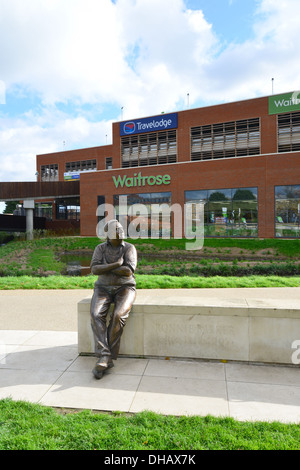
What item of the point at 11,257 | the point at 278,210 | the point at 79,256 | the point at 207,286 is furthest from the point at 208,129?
the point at 207,286

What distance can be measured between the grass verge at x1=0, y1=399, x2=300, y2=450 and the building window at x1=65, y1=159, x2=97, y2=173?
48634mm

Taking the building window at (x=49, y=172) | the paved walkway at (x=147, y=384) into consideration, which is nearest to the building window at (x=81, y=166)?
the building window at (x=49, y=172)

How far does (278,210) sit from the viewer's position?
27.5 m

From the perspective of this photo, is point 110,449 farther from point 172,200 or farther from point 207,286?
point 172,200

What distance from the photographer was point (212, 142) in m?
32.9

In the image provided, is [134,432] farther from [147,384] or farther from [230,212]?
[230,212]

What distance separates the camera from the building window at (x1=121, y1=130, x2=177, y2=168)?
34.8 m

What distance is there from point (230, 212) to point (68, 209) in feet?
83.0

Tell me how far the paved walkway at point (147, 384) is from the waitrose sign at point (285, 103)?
29136 millimetres

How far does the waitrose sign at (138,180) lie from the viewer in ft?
105

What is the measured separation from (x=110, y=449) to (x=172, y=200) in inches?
1160

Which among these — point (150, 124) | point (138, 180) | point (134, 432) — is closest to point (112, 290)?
point (134, 432)

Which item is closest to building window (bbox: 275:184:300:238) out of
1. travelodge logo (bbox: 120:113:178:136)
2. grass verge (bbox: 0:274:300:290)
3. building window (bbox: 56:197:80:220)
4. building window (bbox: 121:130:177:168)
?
building window (bbox: 121:130:177:168)

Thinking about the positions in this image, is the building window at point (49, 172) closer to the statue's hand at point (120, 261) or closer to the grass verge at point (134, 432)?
the statue's hand at point (120, 261)
